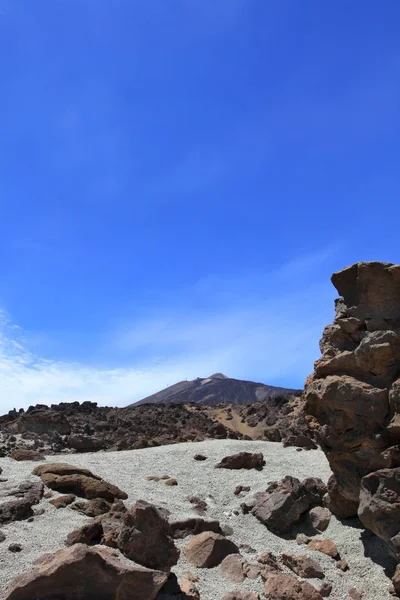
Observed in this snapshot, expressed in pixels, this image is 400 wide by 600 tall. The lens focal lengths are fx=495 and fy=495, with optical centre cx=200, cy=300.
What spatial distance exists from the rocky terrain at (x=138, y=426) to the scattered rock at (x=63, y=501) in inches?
297

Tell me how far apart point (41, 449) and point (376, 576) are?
1560 cm

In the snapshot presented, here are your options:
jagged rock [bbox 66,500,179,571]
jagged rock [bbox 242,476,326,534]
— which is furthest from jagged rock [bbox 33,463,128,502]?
jagged rock [bbox 242,476,326,534]

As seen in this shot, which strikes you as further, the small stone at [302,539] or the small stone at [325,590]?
the small stone at [302,539]

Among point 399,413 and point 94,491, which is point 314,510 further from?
point 94,491

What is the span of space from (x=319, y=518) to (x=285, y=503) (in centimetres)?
69

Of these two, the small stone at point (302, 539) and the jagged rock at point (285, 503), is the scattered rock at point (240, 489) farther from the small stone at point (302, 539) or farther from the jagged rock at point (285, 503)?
the small stone at point (302, 539)

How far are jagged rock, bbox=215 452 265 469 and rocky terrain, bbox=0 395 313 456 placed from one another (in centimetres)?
386

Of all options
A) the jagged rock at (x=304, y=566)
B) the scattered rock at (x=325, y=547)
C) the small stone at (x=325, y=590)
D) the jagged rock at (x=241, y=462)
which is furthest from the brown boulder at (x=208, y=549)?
the jagged rock at (x=241, y=462)

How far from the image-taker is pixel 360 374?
28.3 feet

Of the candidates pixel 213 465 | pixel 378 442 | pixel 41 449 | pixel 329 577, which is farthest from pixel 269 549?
pixel 41 449

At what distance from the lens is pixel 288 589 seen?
6703 mm

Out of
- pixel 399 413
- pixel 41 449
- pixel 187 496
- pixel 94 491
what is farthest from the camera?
pixel 41 449

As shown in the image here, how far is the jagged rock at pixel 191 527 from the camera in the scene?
841 cm

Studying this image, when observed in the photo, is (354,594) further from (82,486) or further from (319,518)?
(82,486)
